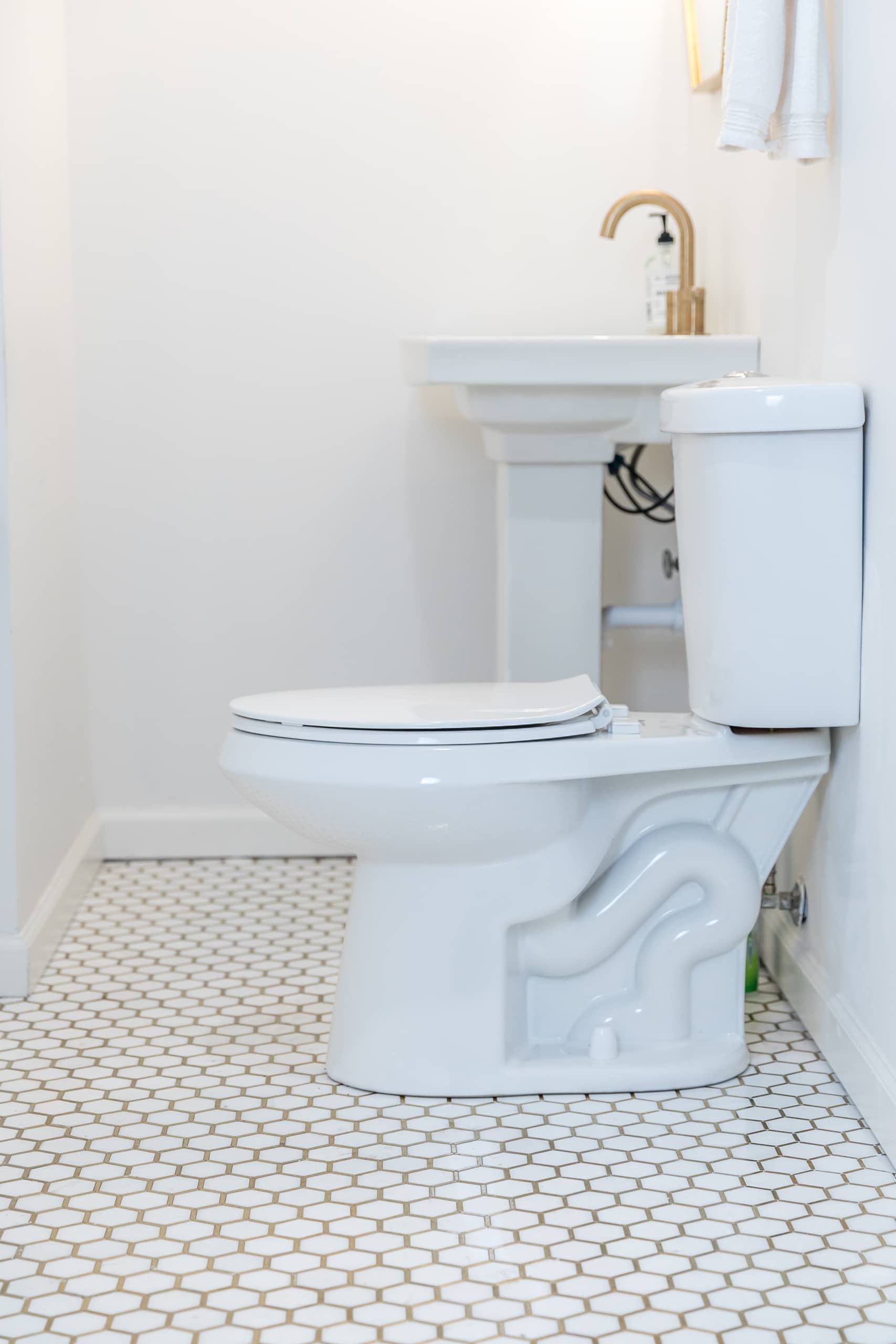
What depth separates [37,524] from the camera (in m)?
2.11

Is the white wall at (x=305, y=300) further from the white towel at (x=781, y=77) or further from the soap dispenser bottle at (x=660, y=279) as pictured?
the white towel at (x=781, y=77)

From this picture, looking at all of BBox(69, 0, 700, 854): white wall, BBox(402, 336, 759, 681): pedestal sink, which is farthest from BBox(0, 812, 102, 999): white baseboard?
BBox(402, 336, 759, 681): pedestal sink

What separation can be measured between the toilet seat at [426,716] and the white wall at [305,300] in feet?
2.82

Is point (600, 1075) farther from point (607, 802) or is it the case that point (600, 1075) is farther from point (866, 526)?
point (866, 526)

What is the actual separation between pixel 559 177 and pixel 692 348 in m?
0.62

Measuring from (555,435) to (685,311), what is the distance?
32 cm

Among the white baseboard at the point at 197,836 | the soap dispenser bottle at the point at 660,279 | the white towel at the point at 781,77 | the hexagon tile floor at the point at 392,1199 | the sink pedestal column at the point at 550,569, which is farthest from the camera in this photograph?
the white baseboard at the point at 197,836

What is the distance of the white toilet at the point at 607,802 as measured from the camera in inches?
59.7

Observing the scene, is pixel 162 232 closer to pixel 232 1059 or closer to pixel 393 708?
pixel 393 708

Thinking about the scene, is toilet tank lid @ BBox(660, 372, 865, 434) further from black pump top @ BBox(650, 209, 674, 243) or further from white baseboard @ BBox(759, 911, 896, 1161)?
black pump top @ BBox(650, 209, 674, 243)

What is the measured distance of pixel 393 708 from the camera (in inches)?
61.6

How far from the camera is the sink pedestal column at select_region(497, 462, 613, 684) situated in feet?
7.03

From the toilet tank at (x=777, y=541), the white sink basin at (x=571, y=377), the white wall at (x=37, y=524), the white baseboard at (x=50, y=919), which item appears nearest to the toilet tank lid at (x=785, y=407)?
the toilet tank at (x=777, y=541)

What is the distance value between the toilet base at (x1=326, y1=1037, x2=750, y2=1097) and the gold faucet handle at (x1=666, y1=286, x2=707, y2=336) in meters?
1.10
